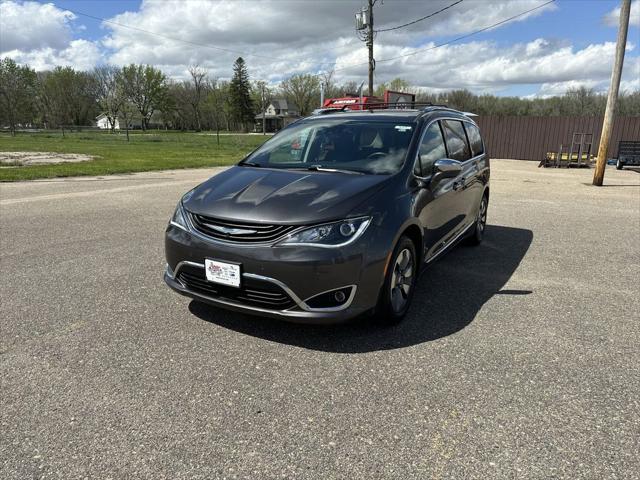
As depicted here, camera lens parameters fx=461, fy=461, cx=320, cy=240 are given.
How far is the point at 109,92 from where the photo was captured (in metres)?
58.5

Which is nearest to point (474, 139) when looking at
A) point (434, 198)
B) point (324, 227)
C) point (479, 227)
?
point (479, 227)

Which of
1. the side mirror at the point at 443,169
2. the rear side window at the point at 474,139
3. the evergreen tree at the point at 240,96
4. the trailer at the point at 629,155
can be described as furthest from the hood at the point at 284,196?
the evergreen tree at the point at 240,96

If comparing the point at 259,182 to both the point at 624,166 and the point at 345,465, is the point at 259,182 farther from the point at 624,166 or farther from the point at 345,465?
the point at 624,166

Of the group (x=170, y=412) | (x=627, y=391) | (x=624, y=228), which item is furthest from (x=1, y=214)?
(x=624, y=228)

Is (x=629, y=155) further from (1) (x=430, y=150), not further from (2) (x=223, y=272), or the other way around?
(2) (x=223, y=272)

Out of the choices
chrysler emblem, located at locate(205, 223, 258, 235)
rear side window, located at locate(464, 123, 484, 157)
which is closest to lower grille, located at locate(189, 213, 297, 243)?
chrysler emblem, located at locate(205, 223, 258, 235)

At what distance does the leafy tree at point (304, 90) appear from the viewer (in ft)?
295

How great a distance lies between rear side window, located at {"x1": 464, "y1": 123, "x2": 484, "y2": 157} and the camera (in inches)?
228

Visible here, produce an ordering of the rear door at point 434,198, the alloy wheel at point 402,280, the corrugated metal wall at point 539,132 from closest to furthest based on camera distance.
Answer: the alloy wheel at point 402,280
the rear door at point 434,198
the corrugated metal wall at point 539,132

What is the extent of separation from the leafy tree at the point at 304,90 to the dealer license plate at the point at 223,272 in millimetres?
89397

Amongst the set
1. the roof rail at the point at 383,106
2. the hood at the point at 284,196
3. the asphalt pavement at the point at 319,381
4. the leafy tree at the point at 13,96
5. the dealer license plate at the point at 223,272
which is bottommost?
Result: the asphalt pavement at the point at 319,381

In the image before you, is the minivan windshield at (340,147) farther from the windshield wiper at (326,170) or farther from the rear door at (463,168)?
the rear door at (463,168)

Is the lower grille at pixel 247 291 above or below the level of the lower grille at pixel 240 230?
below

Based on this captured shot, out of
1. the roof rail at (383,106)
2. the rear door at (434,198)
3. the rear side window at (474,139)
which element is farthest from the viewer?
the rear side window at (474,139)
